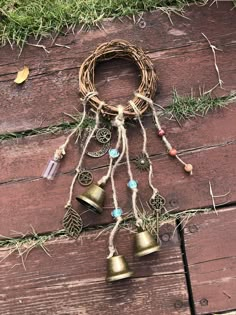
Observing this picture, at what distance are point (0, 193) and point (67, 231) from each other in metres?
0.32

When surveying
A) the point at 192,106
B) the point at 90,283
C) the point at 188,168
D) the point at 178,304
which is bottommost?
the point at 178,304

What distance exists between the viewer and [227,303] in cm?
260

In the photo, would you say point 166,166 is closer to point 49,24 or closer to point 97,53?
point 97,53

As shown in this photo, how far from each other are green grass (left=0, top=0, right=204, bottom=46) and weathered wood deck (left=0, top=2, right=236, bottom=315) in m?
0.05

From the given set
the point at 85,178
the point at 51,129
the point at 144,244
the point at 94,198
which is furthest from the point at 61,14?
the point at 144,244

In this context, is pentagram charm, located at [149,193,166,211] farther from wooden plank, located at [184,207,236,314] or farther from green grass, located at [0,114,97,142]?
green grass, located at [0,114,97,142]

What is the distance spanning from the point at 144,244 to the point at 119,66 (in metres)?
0.75

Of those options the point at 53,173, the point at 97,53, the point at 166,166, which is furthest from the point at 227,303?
the point at 97,53

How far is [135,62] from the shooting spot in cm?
273

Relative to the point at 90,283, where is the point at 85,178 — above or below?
above

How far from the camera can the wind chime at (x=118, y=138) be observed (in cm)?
262

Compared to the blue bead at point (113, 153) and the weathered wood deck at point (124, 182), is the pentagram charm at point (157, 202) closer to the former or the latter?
the weathered wood deck at point (124, 182)

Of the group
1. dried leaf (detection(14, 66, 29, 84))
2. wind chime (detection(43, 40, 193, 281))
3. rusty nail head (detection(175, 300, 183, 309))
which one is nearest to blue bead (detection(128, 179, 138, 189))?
wind chime (detection(43, 40, 193, 281))

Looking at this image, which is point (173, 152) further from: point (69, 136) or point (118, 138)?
point (69, 136)
